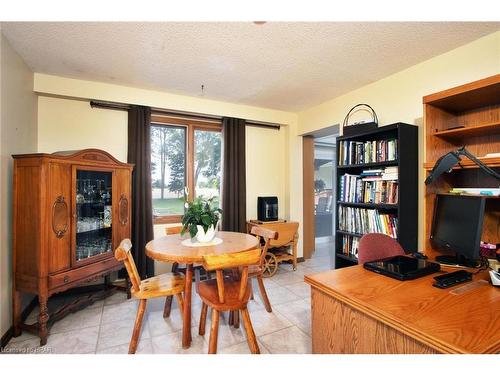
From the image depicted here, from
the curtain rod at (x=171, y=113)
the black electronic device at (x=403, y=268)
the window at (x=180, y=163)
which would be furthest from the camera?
the window at (x=180, y=163)

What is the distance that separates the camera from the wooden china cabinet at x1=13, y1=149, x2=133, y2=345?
1918 millimetres

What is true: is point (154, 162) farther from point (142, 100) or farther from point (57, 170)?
point (57, 170)

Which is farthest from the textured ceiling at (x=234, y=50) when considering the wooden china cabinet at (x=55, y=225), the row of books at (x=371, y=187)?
the row of books at (x=371, y=187)

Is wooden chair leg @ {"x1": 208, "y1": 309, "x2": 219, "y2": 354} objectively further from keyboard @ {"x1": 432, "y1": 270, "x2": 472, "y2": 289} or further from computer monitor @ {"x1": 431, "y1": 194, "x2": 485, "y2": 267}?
computer monitor @ {"x1": 431, "y1": 194, "x2": 485, "y2": 267}

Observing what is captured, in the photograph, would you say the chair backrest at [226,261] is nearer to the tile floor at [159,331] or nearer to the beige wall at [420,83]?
the tile floor at [159,331]

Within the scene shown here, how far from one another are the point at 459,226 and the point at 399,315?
978mm

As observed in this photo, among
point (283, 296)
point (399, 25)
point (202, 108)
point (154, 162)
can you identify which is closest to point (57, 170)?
point (154, 162)

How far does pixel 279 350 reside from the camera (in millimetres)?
1766

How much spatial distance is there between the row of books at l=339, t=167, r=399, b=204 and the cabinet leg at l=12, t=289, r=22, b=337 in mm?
3019

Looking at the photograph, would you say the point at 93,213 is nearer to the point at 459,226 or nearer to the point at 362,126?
the point at 362,126

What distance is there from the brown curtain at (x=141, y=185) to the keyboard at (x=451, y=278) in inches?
107

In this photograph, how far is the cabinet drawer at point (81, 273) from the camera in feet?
6.48

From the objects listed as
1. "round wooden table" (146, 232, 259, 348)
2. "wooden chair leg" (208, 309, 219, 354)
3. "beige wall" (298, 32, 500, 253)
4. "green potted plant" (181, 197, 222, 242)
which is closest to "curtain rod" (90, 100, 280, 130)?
"beige wall" (298, 32, 500, 253)

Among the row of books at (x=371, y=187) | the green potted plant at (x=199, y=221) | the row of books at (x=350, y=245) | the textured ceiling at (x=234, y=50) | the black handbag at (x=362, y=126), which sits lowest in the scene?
the row of books at (x=350, y=245)
